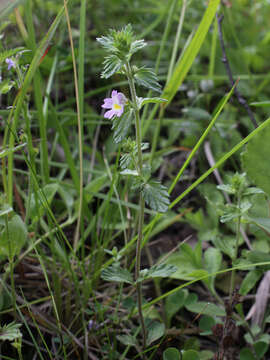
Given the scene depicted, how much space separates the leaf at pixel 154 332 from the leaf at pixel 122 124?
61 centimetres

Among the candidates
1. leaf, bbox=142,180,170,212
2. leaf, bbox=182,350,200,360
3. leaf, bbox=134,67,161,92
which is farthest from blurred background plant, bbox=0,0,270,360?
leaf, bbox=134,67,161,92

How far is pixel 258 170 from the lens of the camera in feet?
3.84

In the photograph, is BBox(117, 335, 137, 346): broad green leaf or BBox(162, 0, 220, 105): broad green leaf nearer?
BBox(117, 335, 137, 346): broad green leaf

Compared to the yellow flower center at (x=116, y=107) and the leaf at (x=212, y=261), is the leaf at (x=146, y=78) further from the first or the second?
the leaf at (x=212, y=261)

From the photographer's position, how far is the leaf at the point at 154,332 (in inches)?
43.2

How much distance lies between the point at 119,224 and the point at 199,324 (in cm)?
48

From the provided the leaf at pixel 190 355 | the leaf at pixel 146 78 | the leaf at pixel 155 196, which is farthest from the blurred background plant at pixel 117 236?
the leaf at pixel 146 78

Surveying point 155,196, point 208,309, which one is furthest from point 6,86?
point 208,309

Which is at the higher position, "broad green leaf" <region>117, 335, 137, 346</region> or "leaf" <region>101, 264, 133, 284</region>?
"leaf" <region>101, 264, 133, 284</region>

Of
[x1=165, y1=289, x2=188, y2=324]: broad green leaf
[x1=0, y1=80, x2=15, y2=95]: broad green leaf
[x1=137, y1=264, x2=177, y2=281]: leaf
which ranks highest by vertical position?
[x1=0, y1=80, x2=15, y2=95]: broad green leaf

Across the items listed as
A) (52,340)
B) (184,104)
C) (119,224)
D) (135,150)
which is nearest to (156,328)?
(52,340)

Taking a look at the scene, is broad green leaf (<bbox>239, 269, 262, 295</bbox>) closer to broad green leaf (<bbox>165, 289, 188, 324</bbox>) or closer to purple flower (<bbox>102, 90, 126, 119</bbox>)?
broad green leaf (<bbox>165, 289, 188, 324</bbox>)

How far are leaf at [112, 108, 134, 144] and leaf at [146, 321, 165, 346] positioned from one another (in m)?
0.61

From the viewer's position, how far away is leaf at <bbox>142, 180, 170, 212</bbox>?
861 mm
